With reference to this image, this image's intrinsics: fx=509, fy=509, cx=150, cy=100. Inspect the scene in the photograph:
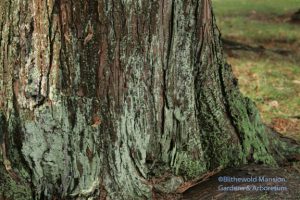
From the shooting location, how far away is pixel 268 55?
7547 mm

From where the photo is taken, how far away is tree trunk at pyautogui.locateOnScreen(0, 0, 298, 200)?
7.94 feet

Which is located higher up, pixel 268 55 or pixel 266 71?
pixel 268 55

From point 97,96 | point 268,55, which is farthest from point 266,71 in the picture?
point 97,96

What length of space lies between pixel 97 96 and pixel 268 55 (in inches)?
215

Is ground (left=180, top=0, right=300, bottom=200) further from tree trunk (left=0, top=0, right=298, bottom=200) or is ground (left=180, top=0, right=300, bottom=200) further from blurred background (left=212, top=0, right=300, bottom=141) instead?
tree trunk (left=0, top=0, right=298, bottom=200)

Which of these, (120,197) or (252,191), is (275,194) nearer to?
(252,191)

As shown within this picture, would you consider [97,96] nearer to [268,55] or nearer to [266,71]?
[266,71]

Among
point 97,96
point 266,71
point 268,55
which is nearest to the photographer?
point 97,96

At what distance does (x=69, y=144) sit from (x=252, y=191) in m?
1.06

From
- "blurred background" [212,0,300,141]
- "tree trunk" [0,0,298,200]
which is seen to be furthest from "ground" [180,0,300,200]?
"tree trunk" [0,0,298,200]

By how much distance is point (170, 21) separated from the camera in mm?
2598

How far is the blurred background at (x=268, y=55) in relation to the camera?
16.8ft

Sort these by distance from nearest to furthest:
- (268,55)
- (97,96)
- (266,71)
Result: (97,96), (266,71), (268,55)

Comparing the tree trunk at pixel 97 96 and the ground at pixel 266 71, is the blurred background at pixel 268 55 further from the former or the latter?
the tree trunk at pixel 97 96
